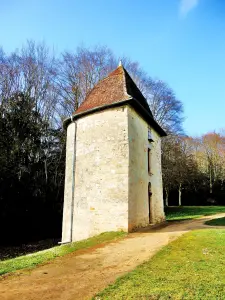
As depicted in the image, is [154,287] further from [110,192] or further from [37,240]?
[37,240]

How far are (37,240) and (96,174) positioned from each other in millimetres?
8701

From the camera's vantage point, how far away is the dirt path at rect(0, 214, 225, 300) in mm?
4105

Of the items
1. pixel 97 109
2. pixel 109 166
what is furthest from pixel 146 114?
pixel 109 166

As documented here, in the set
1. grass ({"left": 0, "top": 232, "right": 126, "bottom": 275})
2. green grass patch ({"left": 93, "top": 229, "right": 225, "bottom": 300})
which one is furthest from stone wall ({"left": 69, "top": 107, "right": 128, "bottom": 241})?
green grass patch ({"left": 93, "top": 229, "right": 225, "bottom": 300})

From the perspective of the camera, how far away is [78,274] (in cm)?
504

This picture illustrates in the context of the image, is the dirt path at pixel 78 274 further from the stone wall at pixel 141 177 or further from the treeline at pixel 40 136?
the treeline at pixel 40 136

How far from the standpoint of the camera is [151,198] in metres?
13.1

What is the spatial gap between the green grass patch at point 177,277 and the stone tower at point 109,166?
3973 mm

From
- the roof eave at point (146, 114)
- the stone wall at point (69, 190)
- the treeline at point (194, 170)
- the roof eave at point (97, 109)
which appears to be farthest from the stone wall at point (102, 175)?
the treeline at point (194, 170)

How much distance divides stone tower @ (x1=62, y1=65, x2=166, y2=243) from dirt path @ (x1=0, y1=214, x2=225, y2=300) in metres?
2.92

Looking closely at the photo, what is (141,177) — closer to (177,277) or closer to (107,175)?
(107,175)

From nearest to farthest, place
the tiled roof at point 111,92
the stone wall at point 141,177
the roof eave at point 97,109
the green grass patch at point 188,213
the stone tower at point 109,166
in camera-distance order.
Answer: the stone tower at point 109,166
the stone wall at point 141,177
the roof eave at point 97,109
the tiled roof at point 111,92
the green grass patch at point 188,213

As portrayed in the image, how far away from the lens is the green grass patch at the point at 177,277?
3728 mm

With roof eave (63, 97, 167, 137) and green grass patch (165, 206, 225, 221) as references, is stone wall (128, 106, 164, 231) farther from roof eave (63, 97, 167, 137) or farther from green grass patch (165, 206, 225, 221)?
green grass patch (165, 206, 225, 221)
